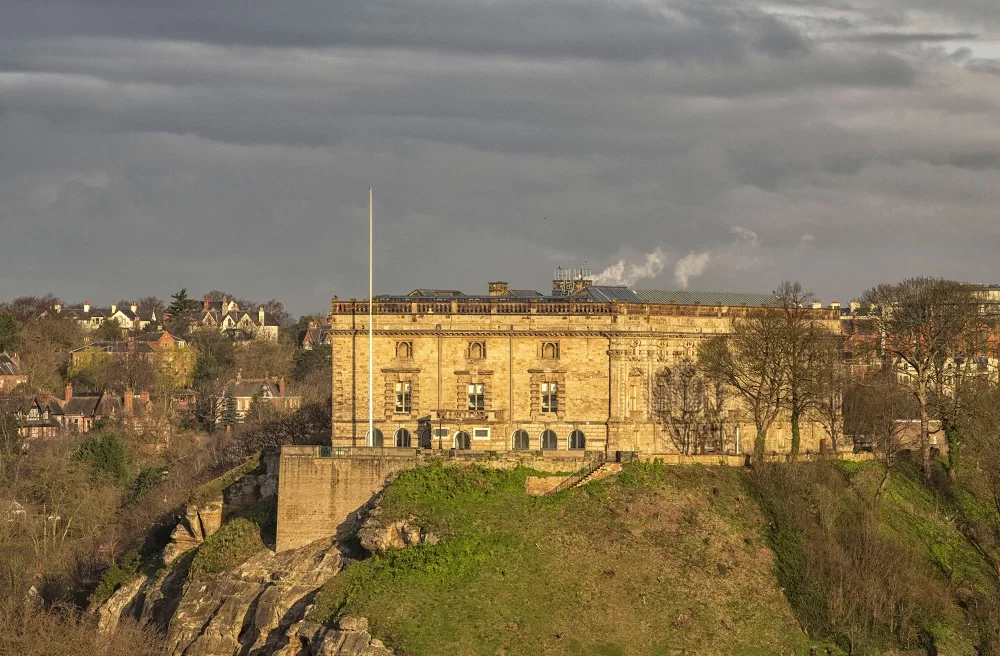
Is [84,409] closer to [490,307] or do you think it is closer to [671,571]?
[490,307]

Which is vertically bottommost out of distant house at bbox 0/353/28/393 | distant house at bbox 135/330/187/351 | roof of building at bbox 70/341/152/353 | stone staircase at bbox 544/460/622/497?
stone staircase at bbox 544/460/622/497

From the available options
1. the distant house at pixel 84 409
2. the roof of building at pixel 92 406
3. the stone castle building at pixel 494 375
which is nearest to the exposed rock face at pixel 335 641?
the stone castle building at pixel 494 375

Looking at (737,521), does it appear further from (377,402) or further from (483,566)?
(377,402)

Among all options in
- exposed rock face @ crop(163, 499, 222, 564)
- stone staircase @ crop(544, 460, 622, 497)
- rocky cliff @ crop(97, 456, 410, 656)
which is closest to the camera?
rocky cliff @ crop(97, 456, 410, 656)

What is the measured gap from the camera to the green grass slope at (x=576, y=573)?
174 feet

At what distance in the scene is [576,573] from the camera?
56.2 meters

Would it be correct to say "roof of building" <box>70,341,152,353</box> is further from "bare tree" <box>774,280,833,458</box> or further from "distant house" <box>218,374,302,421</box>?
"bare tree" <box>774,280,833,458</box>

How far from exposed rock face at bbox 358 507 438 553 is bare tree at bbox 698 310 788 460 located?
55.2ft

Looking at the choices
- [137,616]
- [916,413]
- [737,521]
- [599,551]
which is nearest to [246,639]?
[137,616]

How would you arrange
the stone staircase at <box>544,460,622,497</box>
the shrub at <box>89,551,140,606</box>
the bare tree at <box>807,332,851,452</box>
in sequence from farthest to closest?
the bare tree at <box>807,332,851,452</box>
the shrub at <box>89,551,140,606</box>
the stone staircase at <box>544,460,622,497</box>

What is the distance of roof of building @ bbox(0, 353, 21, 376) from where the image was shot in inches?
5571

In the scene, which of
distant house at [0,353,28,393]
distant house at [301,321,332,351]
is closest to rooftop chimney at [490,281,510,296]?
distant house at [0,353,28,393]

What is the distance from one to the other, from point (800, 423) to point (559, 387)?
1425cm

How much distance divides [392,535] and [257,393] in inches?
3157
